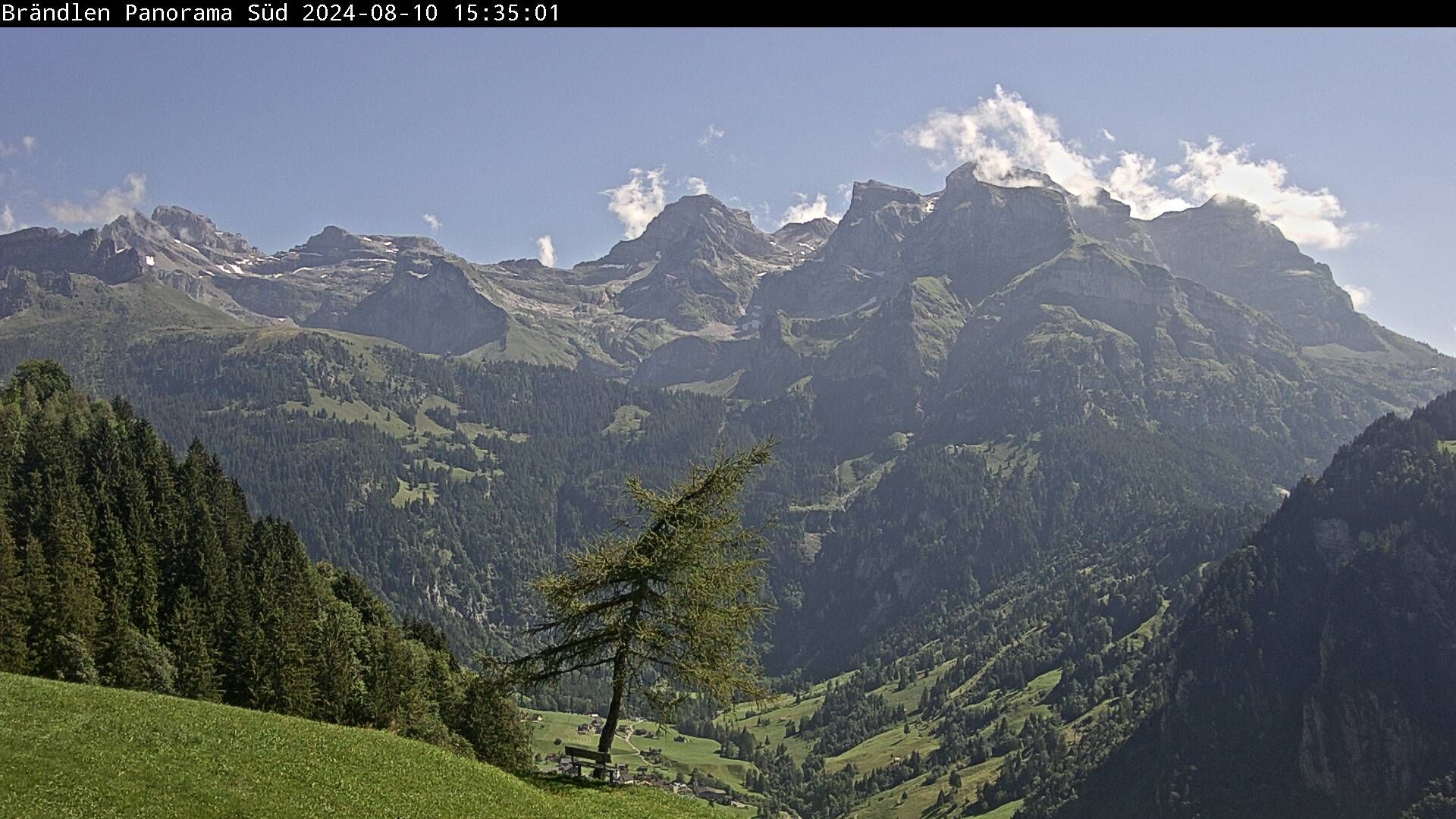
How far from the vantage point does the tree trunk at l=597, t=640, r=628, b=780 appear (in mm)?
43562

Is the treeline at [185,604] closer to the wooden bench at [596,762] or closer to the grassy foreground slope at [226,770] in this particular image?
the wooden bench at [596,762]

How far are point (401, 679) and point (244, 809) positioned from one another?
56.6m

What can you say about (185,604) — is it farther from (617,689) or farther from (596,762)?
(617,689)

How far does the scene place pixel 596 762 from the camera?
43.9 metres

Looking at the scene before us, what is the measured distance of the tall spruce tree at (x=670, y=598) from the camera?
140 feet

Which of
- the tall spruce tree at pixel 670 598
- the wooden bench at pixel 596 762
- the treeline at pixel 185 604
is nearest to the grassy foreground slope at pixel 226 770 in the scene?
the wooden bench at pixel 596 762

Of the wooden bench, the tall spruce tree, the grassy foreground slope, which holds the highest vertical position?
the tall spruce tree

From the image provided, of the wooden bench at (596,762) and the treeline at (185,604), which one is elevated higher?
the treeline at (185,604)

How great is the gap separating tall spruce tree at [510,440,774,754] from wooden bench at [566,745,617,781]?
1.04 metres

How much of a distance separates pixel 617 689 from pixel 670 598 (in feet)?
17.8

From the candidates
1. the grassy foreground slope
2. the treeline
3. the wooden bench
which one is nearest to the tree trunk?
the wooden bench

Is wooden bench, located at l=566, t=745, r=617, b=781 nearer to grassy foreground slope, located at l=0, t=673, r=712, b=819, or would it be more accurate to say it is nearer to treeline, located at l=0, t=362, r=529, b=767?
grassy foreground slope, located at l=0, t=673, r=712, b=819

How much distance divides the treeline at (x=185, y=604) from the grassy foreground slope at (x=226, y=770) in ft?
38.7
